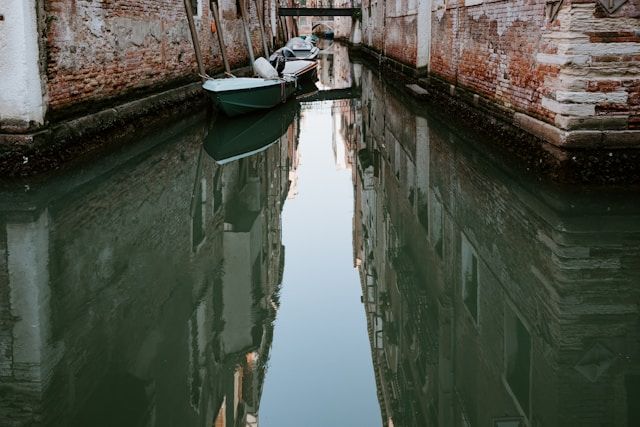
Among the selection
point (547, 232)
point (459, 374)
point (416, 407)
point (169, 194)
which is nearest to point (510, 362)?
→ point (459, 374)

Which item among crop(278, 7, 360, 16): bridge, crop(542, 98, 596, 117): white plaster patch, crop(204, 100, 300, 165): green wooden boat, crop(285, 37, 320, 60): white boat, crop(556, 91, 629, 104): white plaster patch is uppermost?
crop(278, 7, 360, 16): bridge

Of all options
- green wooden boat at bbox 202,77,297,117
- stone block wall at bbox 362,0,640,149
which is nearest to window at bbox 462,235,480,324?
stone block wall at bbox 362,0,640,149

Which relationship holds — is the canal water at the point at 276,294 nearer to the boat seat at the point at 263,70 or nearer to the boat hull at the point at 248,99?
the boat hull at the point at 248,99

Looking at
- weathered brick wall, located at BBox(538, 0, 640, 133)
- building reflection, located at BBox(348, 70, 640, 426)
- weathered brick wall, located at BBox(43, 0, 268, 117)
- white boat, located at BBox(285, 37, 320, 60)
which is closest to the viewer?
building reflection, located at BBox(348, 70, 640, 426)

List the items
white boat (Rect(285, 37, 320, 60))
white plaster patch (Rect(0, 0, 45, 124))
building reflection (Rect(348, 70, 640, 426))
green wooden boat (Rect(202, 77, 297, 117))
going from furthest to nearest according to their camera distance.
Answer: white boat (Rect(285, 37, 320, 60)) < green wooden boat (Rect(202, 77, 297, 117)) < white plaster patch (Rect(0, 0, 45, 124)) < building reflection (Rect(348, 70, 640, 426))

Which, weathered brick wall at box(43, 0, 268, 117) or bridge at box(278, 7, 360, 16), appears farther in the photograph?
bridge at box(278, 7, 360, 16)

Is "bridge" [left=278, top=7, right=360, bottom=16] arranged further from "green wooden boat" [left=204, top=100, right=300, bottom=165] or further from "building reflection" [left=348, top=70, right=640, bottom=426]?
"building reflection" [left=348, top=70, right=640, bottom=426]

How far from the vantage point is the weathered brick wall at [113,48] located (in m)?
8.50

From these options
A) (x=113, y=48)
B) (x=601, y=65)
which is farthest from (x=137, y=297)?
(x=113, y=48)

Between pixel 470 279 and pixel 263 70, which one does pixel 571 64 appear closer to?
pixel 470 279

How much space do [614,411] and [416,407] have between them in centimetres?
84

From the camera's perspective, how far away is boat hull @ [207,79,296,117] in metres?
12.6

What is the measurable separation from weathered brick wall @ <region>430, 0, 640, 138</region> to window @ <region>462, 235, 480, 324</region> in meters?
1.90

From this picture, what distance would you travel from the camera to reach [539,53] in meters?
7.97
